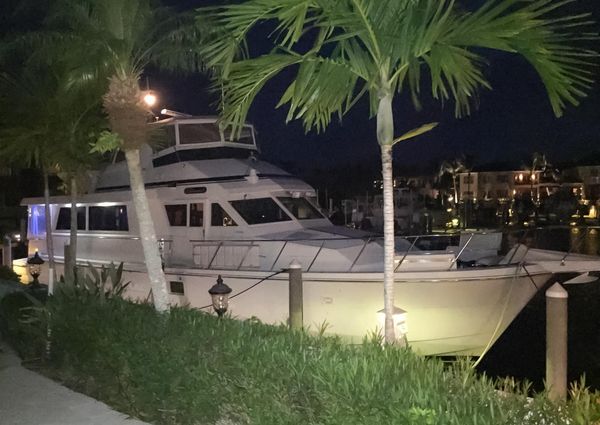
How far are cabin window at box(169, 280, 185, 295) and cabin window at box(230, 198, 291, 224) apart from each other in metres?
1.77

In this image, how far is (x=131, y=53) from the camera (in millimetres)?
9016

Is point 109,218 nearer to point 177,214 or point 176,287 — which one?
point 177,214

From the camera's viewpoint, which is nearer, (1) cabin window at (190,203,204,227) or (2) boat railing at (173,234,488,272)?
(2) boat railing at (173,234,488,272)

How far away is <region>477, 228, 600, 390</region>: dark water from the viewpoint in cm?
1290

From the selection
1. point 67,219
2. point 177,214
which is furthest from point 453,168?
point 177,214

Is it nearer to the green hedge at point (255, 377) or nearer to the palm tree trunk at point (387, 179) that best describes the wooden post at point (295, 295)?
the green hedge at point (255, 377)

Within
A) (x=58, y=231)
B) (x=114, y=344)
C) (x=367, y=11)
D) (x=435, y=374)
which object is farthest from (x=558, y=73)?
(x=58, y=231)

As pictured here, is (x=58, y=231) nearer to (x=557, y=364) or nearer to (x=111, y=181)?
(x=111, y=181)

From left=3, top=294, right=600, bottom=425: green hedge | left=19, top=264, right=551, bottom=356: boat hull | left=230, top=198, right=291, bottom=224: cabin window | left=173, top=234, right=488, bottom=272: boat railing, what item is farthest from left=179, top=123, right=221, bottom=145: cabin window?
left=3, top=294, right=600, bottom=425: green hedge

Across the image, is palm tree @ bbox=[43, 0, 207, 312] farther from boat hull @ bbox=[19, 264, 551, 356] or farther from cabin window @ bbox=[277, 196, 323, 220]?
cabin window @ bbox=[277, 196, 323, 220]

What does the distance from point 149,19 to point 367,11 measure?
462cm

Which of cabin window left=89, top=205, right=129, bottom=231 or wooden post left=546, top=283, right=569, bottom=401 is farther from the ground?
cabin window left=89, top=205, right=129, bottom=231

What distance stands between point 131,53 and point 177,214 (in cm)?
483

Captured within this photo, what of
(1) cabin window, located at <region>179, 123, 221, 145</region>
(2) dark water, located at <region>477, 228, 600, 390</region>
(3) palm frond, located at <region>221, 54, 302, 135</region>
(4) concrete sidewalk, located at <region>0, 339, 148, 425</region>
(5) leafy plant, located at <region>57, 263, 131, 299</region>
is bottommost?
(2) dark water, located at <region>477, 228, 600, 390</region>
